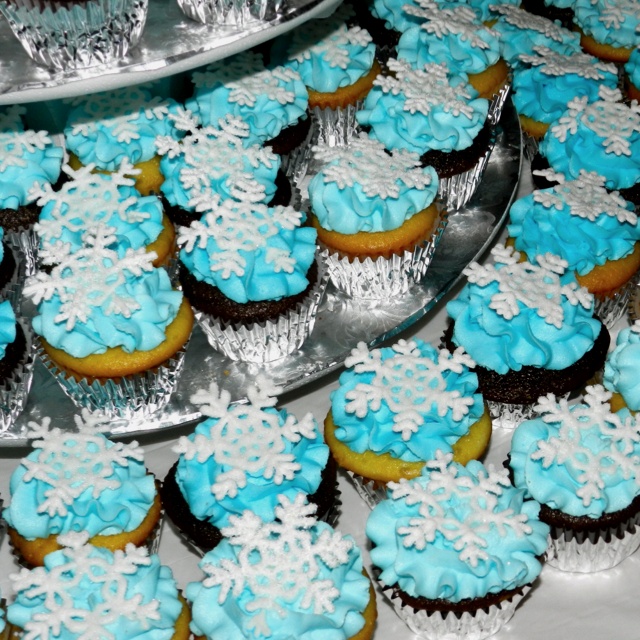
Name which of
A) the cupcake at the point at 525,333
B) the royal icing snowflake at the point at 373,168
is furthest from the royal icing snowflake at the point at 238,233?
the cupcake at the point at 525,333

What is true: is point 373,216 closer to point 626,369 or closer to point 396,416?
point 396,416

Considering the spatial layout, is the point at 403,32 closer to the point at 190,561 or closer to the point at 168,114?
the point at 168,114

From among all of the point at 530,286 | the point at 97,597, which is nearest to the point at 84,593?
the point at 97,597

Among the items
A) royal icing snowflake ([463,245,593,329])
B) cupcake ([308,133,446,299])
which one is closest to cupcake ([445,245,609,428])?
royal icing snowflake ([463,245,593,329])

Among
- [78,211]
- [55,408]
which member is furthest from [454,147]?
[55,408]

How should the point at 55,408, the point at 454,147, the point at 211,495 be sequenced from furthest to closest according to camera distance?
the point at 454,147
the point at 55,408
the point at 211,495

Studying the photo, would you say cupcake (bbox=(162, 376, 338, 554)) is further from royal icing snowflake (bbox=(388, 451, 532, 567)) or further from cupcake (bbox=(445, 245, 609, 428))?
cupcake (bbox=(445, 245, 609, 428))

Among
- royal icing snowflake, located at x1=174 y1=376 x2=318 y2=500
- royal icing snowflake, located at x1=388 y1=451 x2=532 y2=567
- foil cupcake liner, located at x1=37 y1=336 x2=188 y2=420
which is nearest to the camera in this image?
royal icing snowflake, located at x1=388 y1=451 x2=532 y2=567
